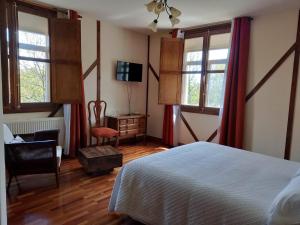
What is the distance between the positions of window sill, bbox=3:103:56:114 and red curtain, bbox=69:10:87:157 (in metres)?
0.40

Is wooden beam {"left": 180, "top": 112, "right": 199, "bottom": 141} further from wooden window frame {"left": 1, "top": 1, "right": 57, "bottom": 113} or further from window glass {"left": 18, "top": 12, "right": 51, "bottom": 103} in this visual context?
wooden window frame {"left": 1, "top": 1, "right": 57, "bottom": 113}

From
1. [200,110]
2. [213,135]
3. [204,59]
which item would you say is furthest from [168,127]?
[204,59]

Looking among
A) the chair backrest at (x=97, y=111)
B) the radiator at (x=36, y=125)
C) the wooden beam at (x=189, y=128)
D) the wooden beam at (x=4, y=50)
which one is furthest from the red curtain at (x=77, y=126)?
the wooden beam at (x=189, y=128)

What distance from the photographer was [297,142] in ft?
11.6

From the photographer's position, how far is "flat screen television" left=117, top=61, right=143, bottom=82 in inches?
196

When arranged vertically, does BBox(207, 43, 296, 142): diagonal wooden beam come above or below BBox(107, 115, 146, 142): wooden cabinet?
above

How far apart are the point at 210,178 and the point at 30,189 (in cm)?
232

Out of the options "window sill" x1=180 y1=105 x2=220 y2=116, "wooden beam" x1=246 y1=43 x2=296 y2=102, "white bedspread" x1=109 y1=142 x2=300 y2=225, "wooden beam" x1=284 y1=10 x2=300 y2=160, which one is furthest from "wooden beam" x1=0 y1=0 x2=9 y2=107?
"wooden beam" x1=284 y1=10 x2=300 y2=160

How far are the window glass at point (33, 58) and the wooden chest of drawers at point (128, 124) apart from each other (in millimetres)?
1346

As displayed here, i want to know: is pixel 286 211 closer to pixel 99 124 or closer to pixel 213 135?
pixel 213 135

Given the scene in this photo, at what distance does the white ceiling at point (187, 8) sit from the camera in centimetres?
330

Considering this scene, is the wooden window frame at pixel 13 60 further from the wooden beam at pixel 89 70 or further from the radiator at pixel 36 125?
the wooden beam at pixel 89 70

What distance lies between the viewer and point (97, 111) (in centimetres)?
474

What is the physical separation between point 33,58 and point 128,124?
221cm
